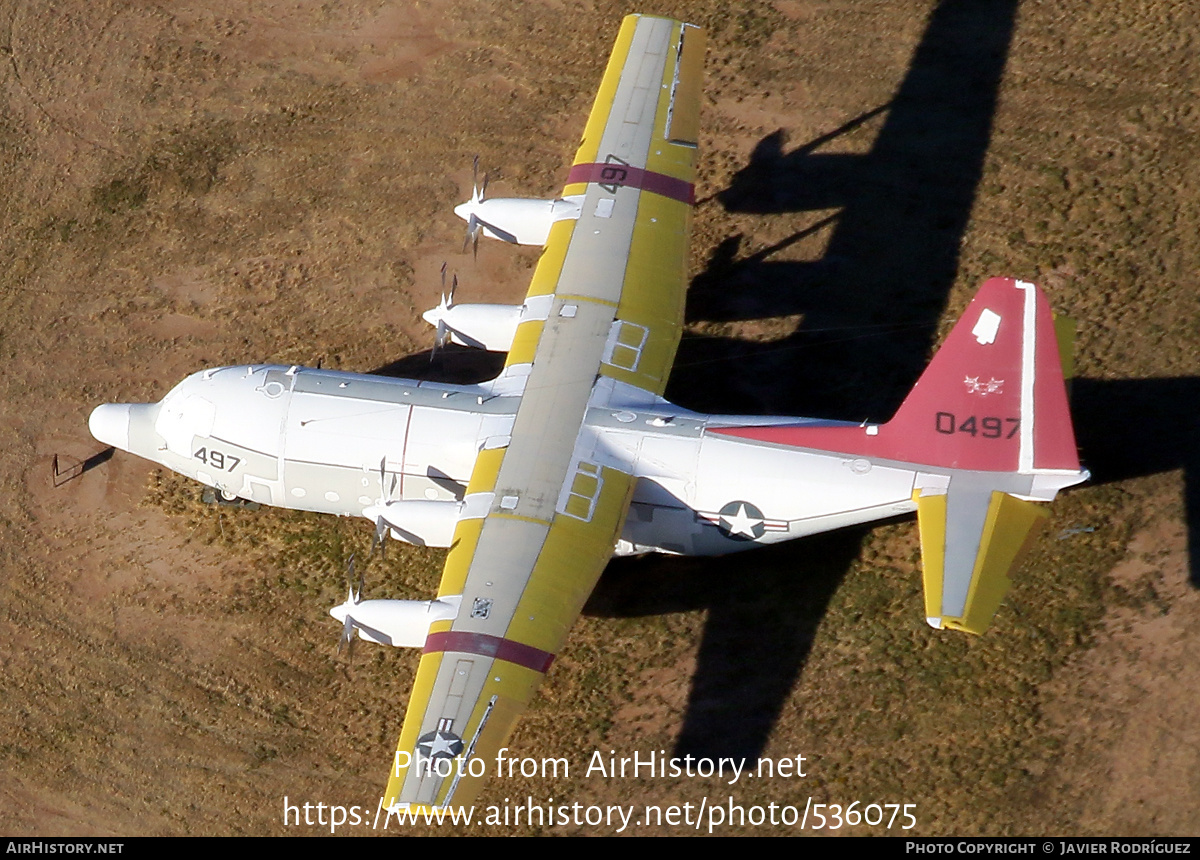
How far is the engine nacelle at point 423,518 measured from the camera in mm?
31188

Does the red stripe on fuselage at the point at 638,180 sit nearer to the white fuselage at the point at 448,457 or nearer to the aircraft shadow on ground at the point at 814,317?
the aircraft shadow on ground at the point at 814,317

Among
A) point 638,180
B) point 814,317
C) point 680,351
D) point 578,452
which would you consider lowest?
point 578,452

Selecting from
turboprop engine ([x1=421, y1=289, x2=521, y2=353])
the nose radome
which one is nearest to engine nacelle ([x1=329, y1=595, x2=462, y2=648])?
turboprop engine ([x1=421, y1=289, x2=521, y2=353])

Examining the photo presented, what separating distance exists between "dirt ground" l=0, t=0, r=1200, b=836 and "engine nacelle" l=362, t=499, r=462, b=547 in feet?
10.9

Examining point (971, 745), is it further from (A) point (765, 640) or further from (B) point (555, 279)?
(B) point (555, 279)

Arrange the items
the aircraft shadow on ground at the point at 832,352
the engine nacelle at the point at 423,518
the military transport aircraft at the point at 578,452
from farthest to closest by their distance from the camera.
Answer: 1. the aircraft shadow on ground at the point at 832,352
2. the engine nacelle at the point at 423,518
3. the military transport aircraft at the point at 578,452

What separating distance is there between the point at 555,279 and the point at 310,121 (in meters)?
14.8

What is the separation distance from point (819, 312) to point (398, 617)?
16.2 m

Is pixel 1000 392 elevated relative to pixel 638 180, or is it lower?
lower

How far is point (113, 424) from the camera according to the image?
35.8 m

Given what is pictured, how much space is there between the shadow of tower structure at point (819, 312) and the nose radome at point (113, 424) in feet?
45.1

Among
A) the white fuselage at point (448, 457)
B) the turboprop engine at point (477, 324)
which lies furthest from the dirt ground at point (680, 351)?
the turboprop engine at point (477, 324)

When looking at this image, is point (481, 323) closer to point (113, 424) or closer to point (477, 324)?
point (477, 324)

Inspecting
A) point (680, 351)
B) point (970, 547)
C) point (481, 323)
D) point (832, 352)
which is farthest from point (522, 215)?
point (970, 547)
